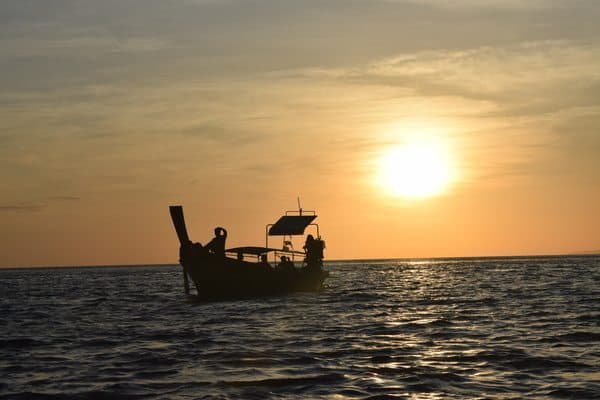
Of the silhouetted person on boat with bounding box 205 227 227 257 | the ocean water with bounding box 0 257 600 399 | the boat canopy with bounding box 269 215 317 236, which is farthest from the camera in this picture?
the boat canopy with bounding box 269 215 317 236

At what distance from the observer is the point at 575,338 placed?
2491 centimetres

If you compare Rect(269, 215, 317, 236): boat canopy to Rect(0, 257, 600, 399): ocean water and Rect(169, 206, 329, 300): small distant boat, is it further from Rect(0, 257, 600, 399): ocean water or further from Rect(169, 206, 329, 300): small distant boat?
Rect(0, 257, 600, 399): ocean water

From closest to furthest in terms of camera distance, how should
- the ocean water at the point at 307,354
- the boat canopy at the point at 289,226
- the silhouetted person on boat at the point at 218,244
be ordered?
the ocean water at the point at 307,354
the silhouetted person on boat at the point at 218,244
the boat canopy at the point at 289,226

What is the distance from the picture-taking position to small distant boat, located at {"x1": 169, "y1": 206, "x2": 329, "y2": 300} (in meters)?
43.8

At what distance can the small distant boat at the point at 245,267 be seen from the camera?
43.8 meters

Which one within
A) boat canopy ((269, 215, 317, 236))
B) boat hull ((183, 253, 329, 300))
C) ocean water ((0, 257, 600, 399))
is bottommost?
ocean water ((0, 257, 600, 399))

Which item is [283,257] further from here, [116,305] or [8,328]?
[8,328]

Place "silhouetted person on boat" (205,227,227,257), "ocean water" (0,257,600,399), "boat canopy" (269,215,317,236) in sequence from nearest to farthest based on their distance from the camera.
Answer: "ocean water" (0,257,600,399), "silhouetted person on boat" (205,227,227,257), "boat canopy" (269,215,317,236)

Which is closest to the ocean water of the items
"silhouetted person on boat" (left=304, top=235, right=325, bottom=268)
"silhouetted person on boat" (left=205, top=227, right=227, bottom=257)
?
"silhouetted person on boat" (left=205, top=227, right=227, bottom=257)

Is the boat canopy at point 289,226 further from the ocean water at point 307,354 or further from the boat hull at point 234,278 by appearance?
the ocean water at point 307,354

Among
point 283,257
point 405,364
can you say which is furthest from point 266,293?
point 405,364

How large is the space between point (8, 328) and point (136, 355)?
40.5 ft

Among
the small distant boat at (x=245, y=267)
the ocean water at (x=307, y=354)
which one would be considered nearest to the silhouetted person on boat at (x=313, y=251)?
the small distant boat at (x=245, y=267)

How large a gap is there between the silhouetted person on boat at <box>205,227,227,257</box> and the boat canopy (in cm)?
731
